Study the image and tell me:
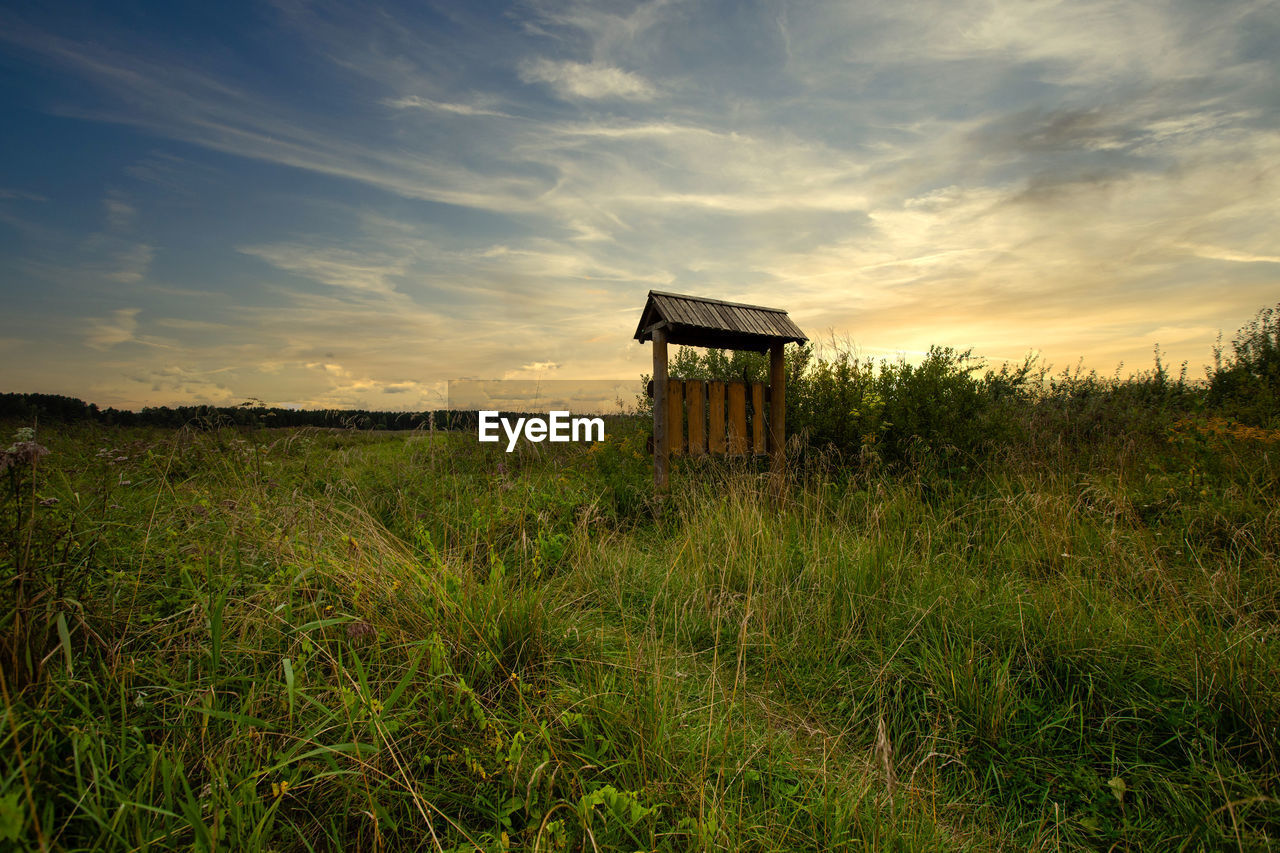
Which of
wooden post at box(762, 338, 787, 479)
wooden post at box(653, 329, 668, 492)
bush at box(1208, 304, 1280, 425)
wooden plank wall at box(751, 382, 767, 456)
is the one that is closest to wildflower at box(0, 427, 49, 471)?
wooden post at box(653, 329, 668, 492)

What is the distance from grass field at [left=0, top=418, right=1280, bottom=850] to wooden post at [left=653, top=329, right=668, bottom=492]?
244 cm

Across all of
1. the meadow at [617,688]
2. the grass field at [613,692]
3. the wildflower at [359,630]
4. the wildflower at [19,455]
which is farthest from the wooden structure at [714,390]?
the wildflower at [19,455]

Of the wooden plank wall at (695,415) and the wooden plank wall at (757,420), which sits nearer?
the wooden plank wall at (695,415)

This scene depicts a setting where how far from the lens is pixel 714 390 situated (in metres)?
7.63

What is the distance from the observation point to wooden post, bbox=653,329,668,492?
7188 millimetres

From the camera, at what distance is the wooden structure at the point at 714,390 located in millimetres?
7230

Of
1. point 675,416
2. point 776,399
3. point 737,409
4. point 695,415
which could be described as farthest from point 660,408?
point 776,399

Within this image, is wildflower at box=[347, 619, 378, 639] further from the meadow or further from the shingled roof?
the shingled roof

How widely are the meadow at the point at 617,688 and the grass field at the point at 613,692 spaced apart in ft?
0.06

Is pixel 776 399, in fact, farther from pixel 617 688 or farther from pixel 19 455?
pixel 19 455

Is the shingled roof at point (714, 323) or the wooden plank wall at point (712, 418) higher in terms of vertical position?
the shingled roof at point (714, 323)

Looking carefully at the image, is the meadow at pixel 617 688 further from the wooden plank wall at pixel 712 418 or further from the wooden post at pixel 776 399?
the wooden post at pixel 776 399

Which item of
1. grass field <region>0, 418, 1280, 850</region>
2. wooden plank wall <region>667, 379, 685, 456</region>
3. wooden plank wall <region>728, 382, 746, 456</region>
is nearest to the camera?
grass field <region>0, 418, 1280, 850</region>

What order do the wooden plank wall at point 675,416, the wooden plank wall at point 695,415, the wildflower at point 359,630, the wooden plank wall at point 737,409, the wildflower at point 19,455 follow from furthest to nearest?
the wooden plank wall at point 737,409 < the wooden plank wall at point 695,415 < the wooden plank wall at point 675,416 < the wildflower at point 359,630 < the wildflower at point 19,455
